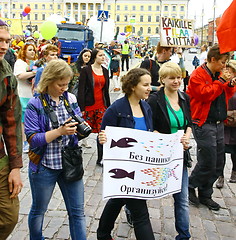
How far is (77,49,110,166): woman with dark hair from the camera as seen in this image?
5.68m

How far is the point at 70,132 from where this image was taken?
2561 millimetres

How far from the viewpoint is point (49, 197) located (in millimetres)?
2939

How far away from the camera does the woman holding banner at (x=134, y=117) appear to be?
2934 mm

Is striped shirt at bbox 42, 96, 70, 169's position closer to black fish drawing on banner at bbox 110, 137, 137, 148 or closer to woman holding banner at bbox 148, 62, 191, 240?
black fish drawing on banner at bbox 110, 137, 137, 148

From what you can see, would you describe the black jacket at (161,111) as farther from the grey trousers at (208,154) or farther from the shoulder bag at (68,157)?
the shoulder bag at (68,157)

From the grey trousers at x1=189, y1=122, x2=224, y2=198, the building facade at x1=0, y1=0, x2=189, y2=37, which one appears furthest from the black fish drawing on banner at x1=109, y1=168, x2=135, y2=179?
the building facade at x1=0, y1=0, x2=189, y2=37

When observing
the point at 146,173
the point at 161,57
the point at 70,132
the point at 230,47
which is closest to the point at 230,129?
the point at 161,57

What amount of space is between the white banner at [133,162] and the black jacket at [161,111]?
1.02ft

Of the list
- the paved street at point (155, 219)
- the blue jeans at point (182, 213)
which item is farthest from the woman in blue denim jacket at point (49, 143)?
the blue jeans at point (182, 213)

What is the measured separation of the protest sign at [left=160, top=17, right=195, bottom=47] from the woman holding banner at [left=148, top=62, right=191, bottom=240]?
2.96 meters

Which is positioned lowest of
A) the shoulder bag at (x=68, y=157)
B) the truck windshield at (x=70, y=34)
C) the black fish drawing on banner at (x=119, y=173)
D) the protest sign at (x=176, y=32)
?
the black fish drawing on banner at (x=119, y=173)

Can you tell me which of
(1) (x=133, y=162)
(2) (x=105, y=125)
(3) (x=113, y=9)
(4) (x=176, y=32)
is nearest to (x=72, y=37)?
(4) (x=176, y=32)

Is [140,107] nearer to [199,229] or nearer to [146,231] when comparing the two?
[146,231]

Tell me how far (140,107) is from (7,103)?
123cm
